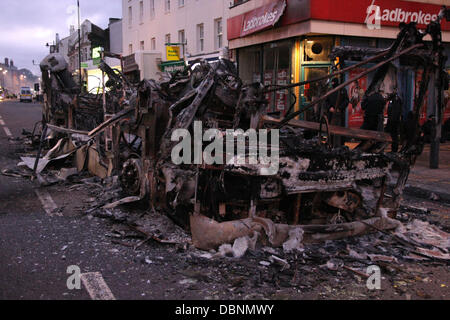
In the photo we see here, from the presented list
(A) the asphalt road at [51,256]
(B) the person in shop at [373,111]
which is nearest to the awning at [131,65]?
(B) the person in shop at [373,111]

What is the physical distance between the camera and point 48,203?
6633mm

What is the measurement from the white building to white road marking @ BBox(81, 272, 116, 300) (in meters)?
18.6

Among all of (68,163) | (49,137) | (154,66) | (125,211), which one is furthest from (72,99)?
(154,66)

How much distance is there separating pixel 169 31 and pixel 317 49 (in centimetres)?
1598

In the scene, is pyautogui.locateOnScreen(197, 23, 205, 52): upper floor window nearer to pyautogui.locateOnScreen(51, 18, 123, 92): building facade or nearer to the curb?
pyautogui.locateOnScreen(51, 18, 123, 92): building facade

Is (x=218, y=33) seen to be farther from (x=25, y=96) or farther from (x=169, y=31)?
(x=25, y=96)

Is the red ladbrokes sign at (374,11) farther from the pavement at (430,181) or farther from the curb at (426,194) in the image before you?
the curb at (426,194)

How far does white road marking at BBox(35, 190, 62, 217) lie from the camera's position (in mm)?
6000

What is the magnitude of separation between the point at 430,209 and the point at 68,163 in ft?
25.2

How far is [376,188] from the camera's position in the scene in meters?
5.02

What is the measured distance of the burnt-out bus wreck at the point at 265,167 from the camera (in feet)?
14.4

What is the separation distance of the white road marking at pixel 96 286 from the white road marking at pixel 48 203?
7.85 ft

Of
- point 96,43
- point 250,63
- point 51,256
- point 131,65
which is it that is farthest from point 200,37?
point 96,43
